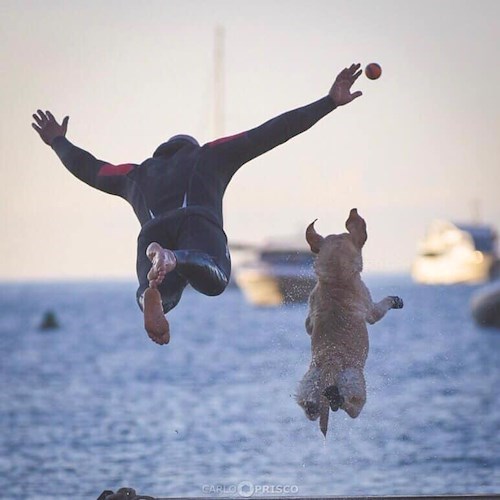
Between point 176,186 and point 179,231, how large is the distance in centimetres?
33

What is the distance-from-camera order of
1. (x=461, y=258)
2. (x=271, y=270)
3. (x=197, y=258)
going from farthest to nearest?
(x=461, y=258) < (x=271, y=270) < (x=197, y=258)

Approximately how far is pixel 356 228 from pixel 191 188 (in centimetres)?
105

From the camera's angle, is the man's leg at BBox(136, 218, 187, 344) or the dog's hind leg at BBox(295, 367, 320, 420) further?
the dog's hind leg at BBox(295, 367, 320, 420)

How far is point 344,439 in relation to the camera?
111 ft

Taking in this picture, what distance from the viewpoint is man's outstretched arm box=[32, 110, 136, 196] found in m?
9.78

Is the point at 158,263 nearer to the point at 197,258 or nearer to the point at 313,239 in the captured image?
the point at 197,258

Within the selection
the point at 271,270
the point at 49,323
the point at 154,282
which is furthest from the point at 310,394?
the point at 49,323

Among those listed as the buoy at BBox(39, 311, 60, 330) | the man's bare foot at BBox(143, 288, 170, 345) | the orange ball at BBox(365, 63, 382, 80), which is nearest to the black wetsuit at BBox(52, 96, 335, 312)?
the orange ball at BBox(365, 63, 382, 80)

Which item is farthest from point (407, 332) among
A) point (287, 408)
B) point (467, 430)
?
point (467, 430)

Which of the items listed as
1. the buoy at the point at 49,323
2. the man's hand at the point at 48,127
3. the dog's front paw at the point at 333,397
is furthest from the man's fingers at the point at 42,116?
the buoy at the point at 49,323

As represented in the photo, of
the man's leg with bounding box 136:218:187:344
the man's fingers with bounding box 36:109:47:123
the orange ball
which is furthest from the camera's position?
the man's fingers with bounding box 36:109:47:123

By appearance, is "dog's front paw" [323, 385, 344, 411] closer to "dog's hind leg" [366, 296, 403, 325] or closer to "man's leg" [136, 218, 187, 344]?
"dog's hind leg" [366, 296, 403, 325]

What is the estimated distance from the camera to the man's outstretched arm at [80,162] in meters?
9.78

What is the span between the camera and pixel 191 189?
9398mm
